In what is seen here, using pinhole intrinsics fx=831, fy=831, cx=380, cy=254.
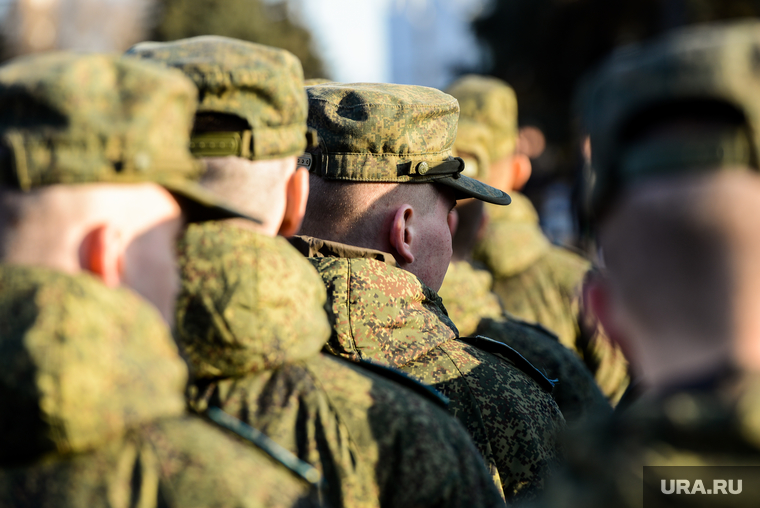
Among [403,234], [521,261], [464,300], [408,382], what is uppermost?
[403,234]

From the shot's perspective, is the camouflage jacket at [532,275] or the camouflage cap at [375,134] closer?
the camouflage cap at [375,134]

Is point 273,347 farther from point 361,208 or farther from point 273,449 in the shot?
point 361,208

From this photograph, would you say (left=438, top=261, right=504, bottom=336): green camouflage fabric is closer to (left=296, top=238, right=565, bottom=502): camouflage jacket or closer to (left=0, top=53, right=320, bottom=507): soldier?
(left=296, top=238, right=565, bottom=502): camouflage jacket

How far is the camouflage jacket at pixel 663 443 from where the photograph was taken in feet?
3.98

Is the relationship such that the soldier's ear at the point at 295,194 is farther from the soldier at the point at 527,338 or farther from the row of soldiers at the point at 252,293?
the soldier at the point at 527,338

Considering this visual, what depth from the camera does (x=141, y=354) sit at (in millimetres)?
1493

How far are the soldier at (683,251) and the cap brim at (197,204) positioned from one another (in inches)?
30.8

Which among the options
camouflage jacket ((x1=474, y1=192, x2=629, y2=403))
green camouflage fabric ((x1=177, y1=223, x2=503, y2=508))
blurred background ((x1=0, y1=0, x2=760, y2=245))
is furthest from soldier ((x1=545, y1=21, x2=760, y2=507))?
blurred background ((x1=0, y1=0, x2=760, y2=245))

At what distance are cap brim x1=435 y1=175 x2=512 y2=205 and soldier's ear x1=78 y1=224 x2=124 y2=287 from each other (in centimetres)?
174

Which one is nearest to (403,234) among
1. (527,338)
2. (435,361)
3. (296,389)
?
(435,361)

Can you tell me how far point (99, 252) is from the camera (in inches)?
60.4

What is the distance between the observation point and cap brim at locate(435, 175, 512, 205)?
10.3 ft

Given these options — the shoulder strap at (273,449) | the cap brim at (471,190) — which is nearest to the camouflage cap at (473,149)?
the cap brim at (471,190)

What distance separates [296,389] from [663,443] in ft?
2.68
